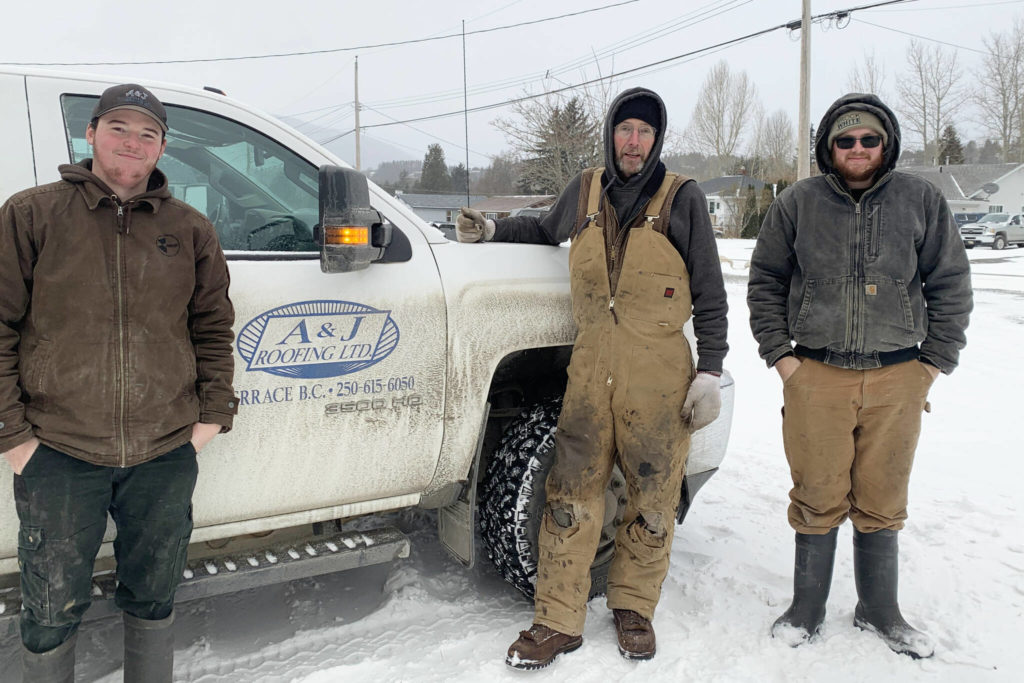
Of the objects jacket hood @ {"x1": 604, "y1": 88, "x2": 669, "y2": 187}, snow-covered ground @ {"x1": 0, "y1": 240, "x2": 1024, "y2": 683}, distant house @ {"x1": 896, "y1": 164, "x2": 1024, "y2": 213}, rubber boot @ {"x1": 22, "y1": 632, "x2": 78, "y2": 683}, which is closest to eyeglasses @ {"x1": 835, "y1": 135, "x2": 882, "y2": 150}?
jacket hood @ {"x1": 604, "y1": 88, "x2": 669, "y2": 187}

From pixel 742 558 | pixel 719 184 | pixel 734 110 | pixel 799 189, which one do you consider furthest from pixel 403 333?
pixel 734 110

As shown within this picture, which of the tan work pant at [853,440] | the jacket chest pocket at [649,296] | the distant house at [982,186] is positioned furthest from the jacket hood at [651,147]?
the distant house at [982,186]

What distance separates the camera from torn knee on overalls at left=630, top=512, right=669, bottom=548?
2840 millimetres

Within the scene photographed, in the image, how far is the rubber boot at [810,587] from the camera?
2.85m

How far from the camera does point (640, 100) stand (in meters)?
2.80

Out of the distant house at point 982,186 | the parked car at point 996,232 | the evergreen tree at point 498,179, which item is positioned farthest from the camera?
the distant house at point 982,186

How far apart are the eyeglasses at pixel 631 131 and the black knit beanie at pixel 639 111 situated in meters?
0.02

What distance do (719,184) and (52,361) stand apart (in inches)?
2335

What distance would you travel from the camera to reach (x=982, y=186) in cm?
5944

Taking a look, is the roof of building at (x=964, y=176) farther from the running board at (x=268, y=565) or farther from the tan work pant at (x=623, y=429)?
the running board at (x=268, y=565)

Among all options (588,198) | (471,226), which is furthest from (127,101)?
(588,198)

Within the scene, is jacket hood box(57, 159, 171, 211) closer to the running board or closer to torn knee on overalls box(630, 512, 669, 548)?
the running board

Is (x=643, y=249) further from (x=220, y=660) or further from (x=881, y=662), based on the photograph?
(x=220, y=660)

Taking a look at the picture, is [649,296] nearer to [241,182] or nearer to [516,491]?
[516,491]
